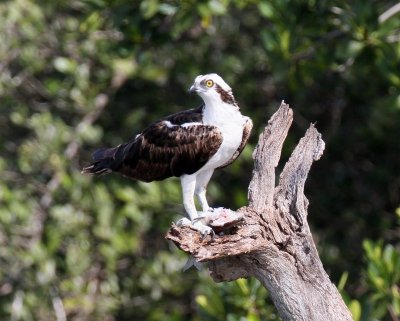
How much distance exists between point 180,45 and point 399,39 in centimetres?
264

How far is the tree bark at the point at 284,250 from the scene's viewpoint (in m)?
5.51

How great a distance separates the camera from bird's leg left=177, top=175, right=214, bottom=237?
5.47 meters

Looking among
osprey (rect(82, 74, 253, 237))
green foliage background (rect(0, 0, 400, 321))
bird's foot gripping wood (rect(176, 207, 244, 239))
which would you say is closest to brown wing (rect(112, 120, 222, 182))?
osprey (rect(82, 74, 253, 237))

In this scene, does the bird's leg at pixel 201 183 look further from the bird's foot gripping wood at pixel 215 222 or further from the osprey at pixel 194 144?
the bird's foot gripping wood at pixel 215 222

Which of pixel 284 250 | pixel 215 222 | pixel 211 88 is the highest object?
pixel 211 88

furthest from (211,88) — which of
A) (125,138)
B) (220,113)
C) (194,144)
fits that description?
(125,138)

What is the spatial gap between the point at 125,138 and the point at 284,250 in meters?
5.05

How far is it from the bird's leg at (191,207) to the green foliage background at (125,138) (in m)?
2.95

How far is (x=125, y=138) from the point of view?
34.3ft

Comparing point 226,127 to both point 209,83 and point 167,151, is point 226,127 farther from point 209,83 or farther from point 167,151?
point 167,151


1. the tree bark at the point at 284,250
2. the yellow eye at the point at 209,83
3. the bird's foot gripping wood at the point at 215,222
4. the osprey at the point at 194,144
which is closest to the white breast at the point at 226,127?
the osprey at the point at 194,144

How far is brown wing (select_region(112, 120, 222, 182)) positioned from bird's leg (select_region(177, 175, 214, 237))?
2.1 inches

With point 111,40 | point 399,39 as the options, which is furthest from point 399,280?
point 111,40

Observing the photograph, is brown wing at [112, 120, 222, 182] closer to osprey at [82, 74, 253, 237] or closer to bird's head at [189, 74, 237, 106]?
osprey at [82, 74, 253, 237]
